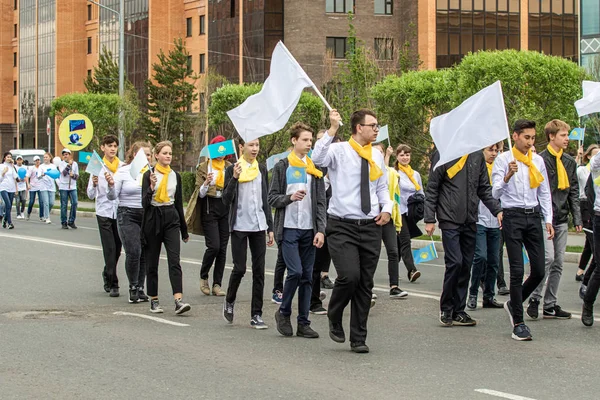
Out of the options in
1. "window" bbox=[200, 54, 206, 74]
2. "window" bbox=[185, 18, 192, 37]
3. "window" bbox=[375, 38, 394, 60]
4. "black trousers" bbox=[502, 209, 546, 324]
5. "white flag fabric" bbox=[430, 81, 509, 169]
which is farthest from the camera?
"window" bbox=[185, 18, 192, 37]

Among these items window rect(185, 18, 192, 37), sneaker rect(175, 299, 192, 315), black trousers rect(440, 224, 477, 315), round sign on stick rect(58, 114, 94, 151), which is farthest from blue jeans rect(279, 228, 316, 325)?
window rect(185, 18, 192, 37)

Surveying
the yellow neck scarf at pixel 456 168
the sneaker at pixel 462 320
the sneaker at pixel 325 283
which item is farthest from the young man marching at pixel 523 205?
the sneaker at pixel 325 283

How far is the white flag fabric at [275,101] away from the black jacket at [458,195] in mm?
1554

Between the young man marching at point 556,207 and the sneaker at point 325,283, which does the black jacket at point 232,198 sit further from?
the sneaker at point 325,283

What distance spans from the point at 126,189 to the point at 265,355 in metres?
4.11

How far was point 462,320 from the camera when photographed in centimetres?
1001

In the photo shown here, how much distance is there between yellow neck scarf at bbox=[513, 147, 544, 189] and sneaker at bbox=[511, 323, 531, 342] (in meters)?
1.35

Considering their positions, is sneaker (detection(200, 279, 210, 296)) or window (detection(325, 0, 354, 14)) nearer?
sneaker (detection(200, 279, 210, 296))

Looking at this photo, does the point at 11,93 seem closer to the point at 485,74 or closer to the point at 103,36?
the point at 103,36

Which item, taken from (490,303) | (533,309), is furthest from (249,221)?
(490,303)

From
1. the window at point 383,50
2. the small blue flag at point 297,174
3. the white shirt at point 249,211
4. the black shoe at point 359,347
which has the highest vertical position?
the window at point 383,50

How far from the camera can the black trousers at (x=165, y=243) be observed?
1080 cm

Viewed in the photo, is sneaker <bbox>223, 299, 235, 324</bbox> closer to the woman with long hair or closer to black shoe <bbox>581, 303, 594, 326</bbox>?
the woman with long hair

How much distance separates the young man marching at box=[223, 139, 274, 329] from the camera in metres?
9.89
